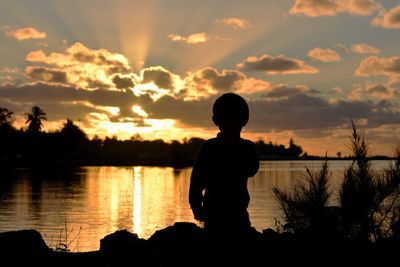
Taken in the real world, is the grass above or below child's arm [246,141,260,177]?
below

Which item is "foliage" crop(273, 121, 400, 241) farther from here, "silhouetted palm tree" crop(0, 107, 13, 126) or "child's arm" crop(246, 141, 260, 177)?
"silhouetted palm tree" crop(0, 107, 13, 126)

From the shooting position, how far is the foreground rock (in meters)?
5.23

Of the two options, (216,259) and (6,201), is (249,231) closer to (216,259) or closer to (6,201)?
(216,259)

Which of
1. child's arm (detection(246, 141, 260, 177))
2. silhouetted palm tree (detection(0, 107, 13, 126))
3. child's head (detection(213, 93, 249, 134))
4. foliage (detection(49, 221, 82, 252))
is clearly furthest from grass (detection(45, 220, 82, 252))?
silhouetted palm tree (detection(0, 107, 13, 126))

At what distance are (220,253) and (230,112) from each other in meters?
1.32

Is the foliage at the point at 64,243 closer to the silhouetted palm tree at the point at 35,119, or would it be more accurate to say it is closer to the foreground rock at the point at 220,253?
the foreground rock at the point at 220,253

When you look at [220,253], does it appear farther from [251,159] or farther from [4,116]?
[4,116]

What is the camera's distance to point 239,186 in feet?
16.0

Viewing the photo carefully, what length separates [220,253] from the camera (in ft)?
16.7

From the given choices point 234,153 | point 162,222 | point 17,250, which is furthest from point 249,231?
point 162,222

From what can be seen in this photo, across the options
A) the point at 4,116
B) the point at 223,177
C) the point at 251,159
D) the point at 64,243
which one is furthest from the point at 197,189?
the point at 4,116

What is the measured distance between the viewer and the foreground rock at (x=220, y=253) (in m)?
5.23

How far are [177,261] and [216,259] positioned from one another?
227cm

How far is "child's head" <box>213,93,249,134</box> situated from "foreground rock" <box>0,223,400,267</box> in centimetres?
101
